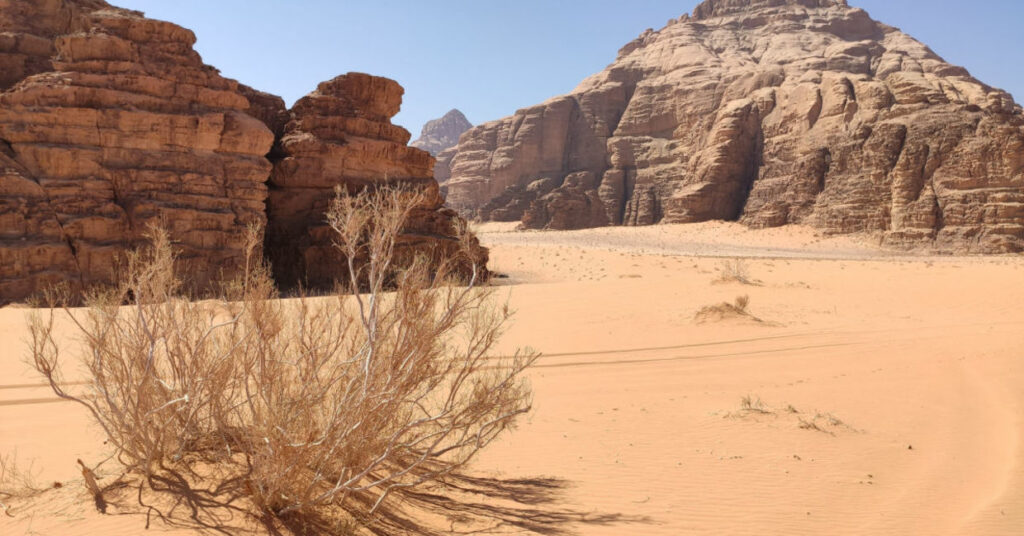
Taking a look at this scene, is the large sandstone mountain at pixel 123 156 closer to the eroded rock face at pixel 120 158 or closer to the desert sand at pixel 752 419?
the eroded rock face at pixel 120 158

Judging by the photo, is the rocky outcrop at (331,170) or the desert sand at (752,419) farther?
the rocky outcrop at (331,170)

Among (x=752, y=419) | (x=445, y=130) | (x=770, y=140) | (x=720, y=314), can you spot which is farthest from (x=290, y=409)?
(x=445, y=130)

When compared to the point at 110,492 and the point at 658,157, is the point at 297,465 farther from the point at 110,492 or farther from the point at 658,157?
the point at 658,157

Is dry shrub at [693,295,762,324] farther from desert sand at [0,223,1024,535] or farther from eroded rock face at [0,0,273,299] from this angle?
eroded rock face at [0,0,273,299]

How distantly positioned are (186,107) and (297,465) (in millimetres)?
17958

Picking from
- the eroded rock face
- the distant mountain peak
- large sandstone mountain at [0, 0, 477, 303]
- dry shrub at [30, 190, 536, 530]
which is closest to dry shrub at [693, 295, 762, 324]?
large sandstone mountain at [0, 0, 477, 303]

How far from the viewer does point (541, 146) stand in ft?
230

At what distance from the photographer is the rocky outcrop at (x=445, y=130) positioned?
15420 cm

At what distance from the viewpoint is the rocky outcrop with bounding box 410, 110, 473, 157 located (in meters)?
154

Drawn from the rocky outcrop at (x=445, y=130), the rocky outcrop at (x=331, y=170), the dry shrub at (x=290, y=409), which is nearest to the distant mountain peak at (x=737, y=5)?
the rocky outcrop at (x=331, y=170)

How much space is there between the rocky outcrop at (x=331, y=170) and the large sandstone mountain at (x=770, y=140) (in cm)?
3087

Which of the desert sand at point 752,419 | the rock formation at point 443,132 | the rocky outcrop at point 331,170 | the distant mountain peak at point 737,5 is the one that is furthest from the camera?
the rock formation at point 443,132

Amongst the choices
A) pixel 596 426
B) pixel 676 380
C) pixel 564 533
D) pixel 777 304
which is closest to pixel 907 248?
pixel 777 304

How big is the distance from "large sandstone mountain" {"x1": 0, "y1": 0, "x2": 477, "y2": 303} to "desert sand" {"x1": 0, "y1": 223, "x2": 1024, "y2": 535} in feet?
9.60
